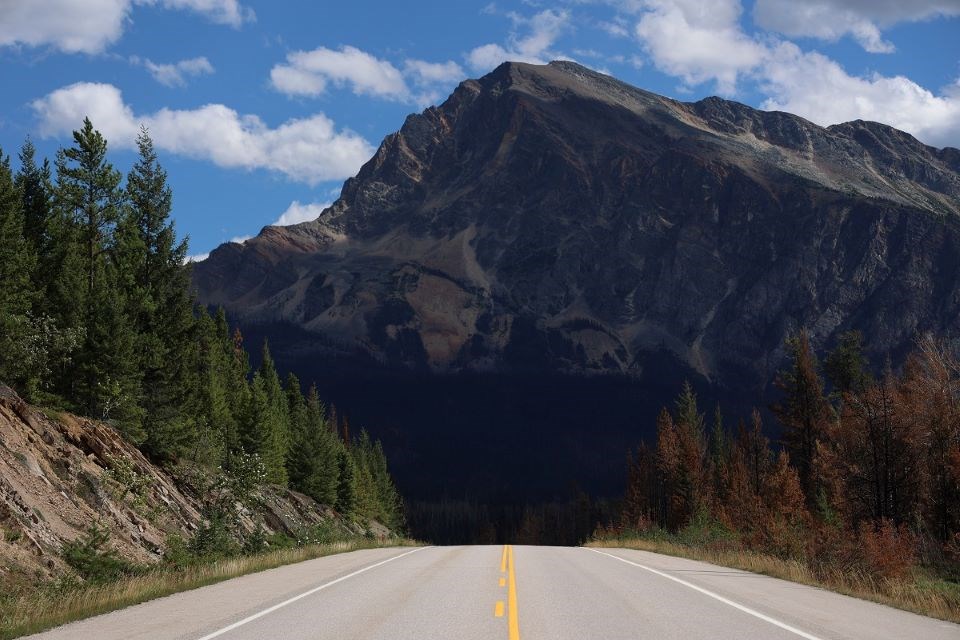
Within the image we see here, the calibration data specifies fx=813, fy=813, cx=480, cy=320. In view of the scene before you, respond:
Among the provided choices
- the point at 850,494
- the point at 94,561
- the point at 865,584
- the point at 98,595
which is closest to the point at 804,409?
the point at 850,494

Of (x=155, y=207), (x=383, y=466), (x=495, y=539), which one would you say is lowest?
(x=495, y=539)

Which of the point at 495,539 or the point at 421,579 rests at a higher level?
the point at 421,579

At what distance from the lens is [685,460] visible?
68.8 metres

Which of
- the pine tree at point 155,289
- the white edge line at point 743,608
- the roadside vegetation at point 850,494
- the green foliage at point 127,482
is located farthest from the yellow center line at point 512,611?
the pine tree at point 155,289

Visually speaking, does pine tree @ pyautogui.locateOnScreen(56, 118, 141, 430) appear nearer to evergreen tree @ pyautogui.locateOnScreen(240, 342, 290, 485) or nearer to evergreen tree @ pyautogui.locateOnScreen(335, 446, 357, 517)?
evergreen tree @ pyautogui.locateOnScreen(240, 342, 290, 485)

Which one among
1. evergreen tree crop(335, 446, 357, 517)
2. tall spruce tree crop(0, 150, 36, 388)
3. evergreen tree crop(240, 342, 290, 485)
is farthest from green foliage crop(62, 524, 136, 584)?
evergreen tree crop(335, 446, 357, 517)

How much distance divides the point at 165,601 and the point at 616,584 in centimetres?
926

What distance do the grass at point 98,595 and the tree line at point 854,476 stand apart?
51.0ft

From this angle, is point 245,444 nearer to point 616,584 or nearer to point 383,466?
point 616,584

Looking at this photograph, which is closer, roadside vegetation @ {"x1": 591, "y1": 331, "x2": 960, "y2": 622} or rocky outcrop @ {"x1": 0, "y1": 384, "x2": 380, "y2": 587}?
rocky outcrop @ {"x1": 0, "y1": 384, "x2": 380, "y2": 587}

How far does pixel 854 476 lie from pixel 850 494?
7.73 feet

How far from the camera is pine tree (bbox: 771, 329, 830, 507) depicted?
184 feet

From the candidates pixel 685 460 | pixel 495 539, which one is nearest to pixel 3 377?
pixel 685 460

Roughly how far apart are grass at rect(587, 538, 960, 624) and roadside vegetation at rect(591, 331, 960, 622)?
4 cm
